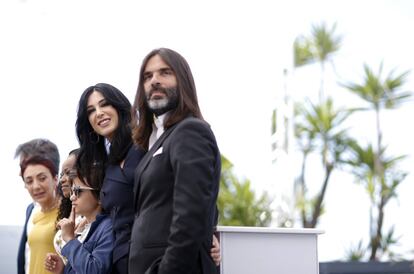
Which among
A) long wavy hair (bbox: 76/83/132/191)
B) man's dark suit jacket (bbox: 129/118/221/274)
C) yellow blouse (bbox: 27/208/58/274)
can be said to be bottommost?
yellow blouse (bbox: 27/208/58/274)

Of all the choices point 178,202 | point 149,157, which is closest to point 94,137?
point 149,157

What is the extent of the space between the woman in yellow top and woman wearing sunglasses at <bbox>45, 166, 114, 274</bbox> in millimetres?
269

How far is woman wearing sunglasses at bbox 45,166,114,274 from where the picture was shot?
2102mm

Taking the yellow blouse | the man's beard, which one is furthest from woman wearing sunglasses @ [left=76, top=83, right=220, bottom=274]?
the yellow blouse

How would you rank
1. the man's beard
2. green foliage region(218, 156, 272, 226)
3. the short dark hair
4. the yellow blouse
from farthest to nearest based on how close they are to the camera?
green foliage region(218, 156, 272, 226) → the short dark hair → the yellow blouse → the man's beard

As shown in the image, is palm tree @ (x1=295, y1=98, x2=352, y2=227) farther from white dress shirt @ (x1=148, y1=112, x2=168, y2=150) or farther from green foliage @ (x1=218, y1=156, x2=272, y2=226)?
white dress shirt @ (x1=148, y1=112, x2=168, y2=150)

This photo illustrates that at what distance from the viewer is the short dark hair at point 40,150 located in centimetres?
284

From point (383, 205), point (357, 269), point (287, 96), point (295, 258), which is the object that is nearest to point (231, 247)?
point (295, 258)

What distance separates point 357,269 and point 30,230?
8149 millimetres

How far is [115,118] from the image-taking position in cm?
225

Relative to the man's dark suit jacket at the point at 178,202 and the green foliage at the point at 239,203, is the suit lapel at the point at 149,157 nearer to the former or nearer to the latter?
the man's dark suit jacket at the point at 178,202

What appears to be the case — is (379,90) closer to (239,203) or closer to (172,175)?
(239,203)

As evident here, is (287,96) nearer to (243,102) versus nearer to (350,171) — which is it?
(243,102)

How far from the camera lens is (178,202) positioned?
65.9 inches
